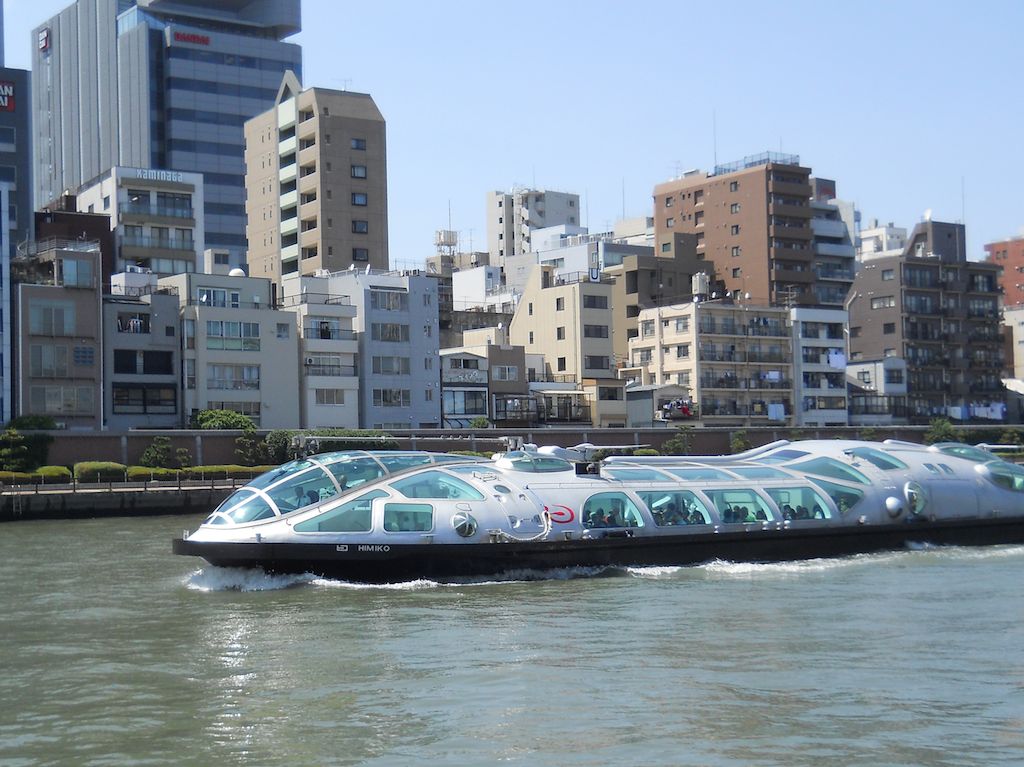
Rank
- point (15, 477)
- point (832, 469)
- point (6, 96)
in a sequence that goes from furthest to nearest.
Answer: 1. point (6, 96)
2. point (15, 477)
3. point (832, 469)

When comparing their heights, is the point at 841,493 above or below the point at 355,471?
below

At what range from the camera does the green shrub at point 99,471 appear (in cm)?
6600

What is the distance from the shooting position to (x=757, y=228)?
125 meters

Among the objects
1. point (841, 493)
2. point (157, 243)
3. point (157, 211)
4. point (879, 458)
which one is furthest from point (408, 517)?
point (157, 211)

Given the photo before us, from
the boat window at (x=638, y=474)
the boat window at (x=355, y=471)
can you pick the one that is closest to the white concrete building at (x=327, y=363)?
the boat window at (x=638, y=474)

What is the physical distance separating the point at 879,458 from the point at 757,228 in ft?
277

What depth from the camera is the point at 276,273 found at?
11875 centimetres

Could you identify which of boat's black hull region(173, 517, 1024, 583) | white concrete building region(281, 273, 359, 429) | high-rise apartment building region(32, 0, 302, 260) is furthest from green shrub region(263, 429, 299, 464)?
high-rise apartment building region(32, 0, 302, 260)

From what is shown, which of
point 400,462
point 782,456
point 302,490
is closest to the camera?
point 302,490

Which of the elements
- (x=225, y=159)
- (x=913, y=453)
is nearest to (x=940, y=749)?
(x=913, y=453)

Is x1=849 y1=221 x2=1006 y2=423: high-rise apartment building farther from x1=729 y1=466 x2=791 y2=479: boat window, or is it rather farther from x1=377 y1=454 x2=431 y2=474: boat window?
x1=377 y1=454 x2=431 y2=474: boat window

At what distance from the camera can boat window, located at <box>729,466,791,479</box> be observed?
40.4 meters

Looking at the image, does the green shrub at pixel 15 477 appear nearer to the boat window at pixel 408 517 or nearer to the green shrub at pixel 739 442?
the boat window at pixel 408 517

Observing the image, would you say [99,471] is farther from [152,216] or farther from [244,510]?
[152,216]
